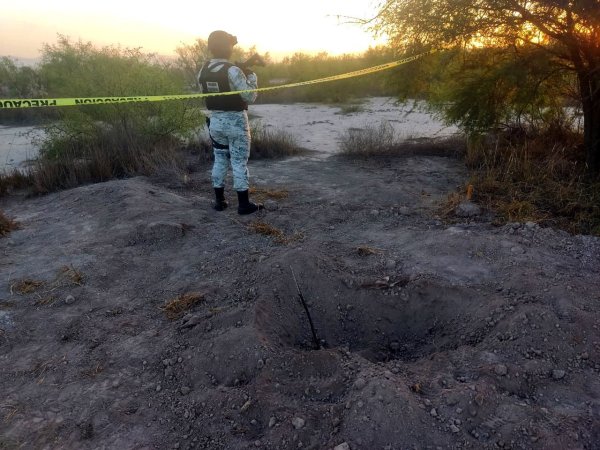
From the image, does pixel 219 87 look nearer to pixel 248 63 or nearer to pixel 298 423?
pixel 248 63

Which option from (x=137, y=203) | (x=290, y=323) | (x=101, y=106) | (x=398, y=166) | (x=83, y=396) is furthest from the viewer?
(x=101, y=106)

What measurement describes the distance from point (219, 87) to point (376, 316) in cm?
319

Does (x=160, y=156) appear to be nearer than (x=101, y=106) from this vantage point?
Yes

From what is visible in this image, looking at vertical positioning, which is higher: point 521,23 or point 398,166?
point 521,23

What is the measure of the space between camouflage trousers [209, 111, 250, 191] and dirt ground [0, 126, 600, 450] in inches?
22.2

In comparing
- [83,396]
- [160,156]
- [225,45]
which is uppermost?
[225,45]

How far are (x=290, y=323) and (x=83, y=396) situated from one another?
145cm

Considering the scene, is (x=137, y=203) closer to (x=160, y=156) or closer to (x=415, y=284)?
(x=160, y=156)

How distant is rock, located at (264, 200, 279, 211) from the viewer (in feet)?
19.8

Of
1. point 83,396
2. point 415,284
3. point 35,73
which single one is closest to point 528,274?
point 415,284

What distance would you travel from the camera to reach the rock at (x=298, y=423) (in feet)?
8.33

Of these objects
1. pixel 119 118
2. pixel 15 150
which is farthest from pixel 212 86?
pixel 15 150

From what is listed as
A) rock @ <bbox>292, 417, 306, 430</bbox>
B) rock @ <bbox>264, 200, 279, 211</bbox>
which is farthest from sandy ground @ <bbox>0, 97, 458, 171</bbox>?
rock @ <bbox>292, 417, 306, 430</bbox>

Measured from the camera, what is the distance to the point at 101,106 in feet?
29.6
